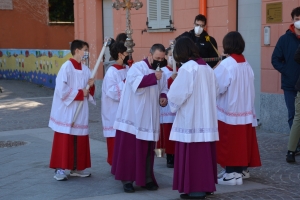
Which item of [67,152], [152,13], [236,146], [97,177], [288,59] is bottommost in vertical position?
[97,177]

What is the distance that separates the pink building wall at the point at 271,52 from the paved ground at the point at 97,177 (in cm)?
83

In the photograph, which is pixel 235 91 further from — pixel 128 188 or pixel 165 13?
pixel 165 13

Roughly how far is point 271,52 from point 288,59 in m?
1.91

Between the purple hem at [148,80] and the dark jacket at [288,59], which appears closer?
the purple hem at [148,80]

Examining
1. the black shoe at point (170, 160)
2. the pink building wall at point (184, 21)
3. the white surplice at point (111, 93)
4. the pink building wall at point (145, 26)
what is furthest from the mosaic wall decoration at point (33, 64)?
the white surplice at point (111, 93)

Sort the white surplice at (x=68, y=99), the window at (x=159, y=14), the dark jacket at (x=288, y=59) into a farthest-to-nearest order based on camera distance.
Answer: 1. the window at (x=159, y=14)
2. the dark jacket at (x=288, y=59)
3. the white surplice at (x=68, y=99)

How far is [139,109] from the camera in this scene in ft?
22.3

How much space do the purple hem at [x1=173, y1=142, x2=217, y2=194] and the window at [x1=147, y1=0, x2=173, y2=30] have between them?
24.6 ft

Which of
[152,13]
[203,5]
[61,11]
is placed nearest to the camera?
[203,5]

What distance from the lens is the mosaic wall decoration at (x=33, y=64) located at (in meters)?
20.3

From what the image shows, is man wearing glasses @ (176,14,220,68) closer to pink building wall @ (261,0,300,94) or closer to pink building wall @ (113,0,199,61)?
pink building wall @ (261,0,300,94)

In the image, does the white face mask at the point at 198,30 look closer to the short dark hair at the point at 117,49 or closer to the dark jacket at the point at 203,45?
the dark jacket at the point at 203,45

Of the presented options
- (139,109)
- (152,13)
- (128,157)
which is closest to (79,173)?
(128,157)

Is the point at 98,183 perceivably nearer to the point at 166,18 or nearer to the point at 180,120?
the point at 180,120
